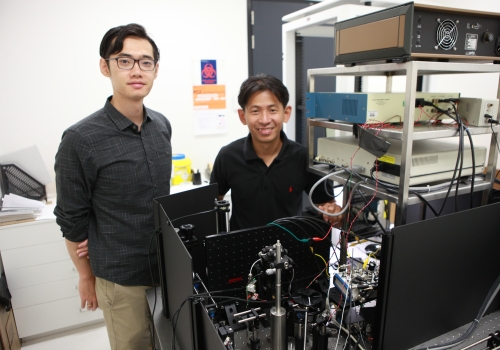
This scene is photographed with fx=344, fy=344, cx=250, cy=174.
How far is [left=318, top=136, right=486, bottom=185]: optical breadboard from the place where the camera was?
1.13 meters

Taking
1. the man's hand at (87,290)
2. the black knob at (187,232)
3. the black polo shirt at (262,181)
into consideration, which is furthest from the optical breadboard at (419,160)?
the man's hand at (87,290)

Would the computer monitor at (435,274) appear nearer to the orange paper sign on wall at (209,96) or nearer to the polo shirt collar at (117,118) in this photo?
the polo shirt collar at (117,118)

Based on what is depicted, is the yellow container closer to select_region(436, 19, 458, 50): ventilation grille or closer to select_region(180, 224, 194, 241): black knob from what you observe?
select_region(180, 224, 194, 241): black knob

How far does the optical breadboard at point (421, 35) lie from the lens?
3.34 ft

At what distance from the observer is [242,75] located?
10.2 feet

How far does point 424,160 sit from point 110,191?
1144mm

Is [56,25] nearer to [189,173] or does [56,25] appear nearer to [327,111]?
[189,173]

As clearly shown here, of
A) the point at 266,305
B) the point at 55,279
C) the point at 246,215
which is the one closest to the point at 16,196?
the point at 55,279

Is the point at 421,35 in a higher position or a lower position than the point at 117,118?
higher

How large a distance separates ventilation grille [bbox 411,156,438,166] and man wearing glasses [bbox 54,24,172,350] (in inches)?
38.4

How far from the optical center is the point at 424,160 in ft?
3.76

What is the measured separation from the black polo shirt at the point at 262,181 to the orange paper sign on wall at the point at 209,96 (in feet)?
4.90

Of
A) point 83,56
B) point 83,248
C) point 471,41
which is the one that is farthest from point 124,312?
point 83,56

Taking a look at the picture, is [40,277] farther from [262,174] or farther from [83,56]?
[262,174]
